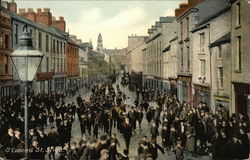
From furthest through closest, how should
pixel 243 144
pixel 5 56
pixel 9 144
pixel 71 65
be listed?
1. pixel 71 65
2. pixel 5 56
3. pixel 243 144
4. pixel 9 144

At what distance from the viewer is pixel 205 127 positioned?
12969 mm

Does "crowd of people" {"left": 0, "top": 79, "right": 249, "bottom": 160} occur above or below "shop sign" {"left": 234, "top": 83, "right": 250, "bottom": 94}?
below

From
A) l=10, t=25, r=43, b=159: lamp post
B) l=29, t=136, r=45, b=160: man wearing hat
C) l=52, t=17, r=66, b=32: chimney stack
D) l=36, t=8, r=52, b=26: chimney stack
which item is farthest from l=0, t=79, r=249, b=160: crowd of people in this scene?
l=52, t=17, r=66, b=32: chimney stack

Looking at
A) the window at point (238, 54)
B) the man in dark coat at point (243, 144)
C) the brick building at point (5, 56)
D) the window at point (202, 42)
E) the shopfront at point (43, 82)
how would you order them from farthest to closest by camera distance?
1. the shopfront at point (43, 82)
2. the window at point (202, 42)
3. the brick building at point (5, 56)
4. the window at point (238, 54)
5. the man in dark coat at point (243, 144)

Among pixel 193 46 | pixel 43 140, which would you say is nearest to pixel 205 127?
pixel 43 140

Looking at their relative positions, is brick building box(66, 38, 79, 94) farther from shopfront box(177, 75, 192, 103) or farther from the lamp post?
the lamp post

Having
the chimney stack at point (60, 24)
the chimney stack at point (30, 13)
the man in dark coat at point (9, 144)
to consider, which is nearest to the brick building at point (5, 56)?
the man in dark coat at point (9, 144)

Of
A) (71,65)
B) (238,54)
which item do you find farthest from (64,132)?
(71,65)

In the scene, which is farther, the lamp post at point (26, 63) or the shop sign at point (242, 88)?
the shop sign at point (242, 88)

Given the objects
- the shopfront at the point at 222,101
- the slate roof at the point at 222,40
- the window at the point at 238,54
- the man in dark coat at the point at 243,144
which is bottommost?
the man in dark coat at the point at 243,144

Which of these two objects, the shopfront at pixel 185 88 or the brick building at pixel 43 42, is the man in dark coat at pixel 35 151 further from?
the shopfront at pixel 185 88

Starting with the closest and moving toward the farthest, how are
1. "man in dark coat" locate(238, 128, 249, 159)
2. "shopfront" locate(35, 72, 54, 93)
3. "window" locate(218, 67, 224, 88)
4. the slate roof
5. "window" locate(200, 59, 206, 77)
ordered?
"man in dark coat" locate(238, 128, 249, 159) < the slate roof < "window" locate(218, 67, 224, 88) < "window" locate(200, 59, 206, 77) < "shopfront" locate(35, 72, 54, 93)

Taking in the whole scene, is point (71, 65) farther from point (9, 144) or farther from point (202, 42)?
point (9, 144)

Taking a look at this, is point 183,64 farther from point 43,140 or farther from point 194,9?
point 43,140
